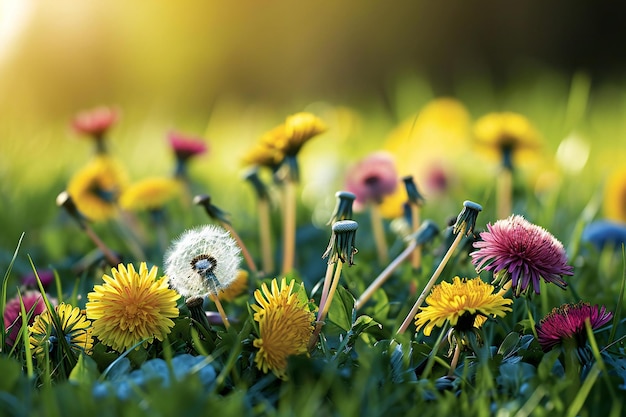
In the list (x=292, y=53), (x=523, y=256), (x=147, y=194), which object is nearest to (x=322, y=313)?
(x=523, y=256)

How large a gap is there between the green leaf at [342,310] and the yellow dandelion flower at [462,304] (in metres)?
0.13

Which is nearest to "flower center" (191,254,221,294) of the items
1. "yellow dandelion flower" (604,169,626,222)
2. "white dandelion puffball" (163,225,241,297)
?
"white dandelion puffball" (163,225,241,297)

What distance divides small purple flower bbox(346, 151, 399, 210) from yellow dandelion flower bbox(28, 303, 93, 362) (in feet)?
2.04

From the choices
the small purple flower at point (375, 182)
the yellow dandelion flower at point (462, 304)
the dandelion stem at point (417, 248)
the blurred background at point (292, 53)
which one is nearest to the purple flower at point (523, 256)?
the yellow dandelion flower at point (462, 304)

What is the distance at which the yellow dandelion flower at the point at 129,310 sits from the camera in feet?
3.36

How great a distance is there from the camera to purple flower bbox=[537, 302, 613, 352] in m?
1.02

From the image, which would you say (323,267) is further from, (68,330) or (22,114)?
(22,114)

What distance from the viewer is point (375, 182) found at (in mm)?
1487

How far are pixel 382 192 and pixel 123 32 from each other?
5.00 metres

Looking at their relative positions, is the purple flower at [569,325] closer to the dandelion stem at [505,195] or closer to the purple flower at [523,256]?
the purple flower at [523,256]

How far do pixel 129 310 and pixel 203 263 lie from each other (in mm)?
122

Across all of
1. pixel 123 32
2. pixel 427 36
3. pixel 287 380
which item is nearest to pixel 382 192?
pixel 287 380

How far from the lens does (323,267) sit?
1.62 metres

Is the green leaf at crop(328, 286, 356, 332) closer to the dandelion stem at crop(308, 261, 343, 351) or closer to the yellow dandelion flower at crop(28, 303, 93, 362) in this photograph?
the dandelion stem at crop(308, 261, 343, 351)
